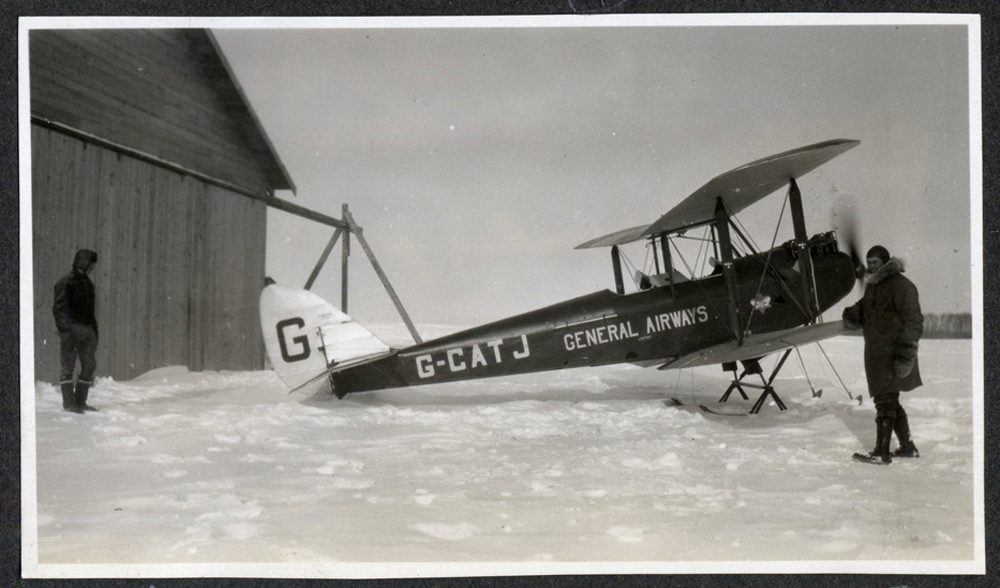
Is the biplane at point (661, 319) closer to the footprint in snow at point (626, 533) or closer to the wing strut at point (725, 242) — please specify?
the wing strut at point (725, 242)

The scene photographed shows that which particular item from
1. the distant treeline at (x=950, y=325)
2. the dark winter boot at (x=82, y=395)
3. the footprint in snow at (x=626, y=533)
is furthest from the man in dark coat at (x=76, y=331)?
the distant treeline at (x=950, y=325)

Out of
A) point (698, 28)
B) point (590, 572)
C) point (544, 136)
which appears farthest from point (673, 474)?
point (698, 28)

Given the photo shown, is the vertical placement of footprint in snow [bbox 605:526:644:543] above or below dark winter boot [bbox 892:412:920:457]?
below

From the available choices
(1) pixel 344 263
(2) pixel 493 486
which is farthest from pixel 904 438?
(1) pixel 344 263

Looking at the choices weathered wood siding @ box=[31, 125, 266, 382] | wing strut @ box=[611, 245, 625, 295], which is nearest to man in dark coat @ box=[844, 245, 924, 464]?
wing strut @ box=[611, 245, 625, 295]

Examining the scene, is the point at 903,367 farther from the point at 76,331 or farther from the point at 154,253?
the point at 154,253

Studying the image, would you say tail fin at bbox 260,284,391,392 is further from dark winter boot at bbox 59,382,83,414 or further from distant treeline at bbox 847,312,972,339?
distant treeline at bbox 847,312,972,339
